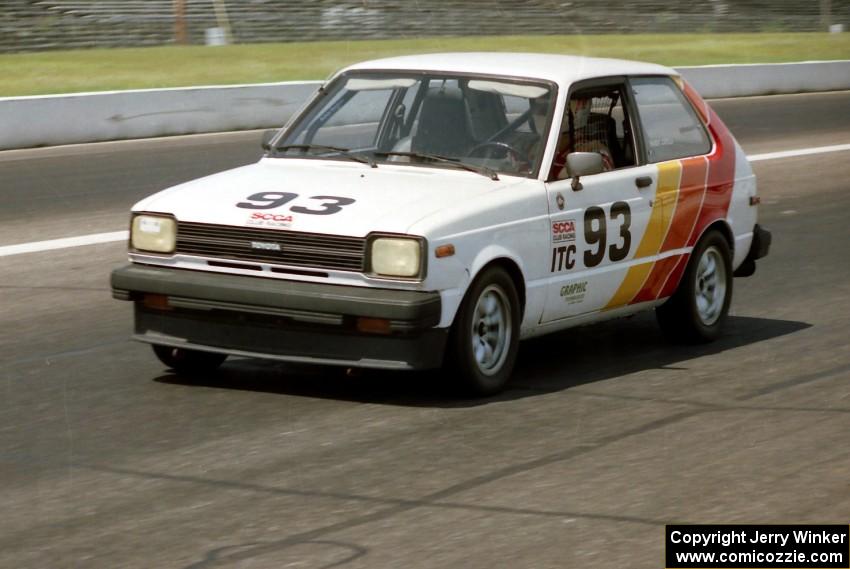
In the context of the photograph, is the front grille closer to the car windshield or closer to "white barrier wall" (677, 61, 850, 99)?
the car windshield

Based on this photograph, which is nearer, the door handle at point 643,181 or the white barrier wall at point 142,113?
the door handle at point 643,181

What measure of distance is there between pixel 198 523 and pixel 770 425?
2.79 meters

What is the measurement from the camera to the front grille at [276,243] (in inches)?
275

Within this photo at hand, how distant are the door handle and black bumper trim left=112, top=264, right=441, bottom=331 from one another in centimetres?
181

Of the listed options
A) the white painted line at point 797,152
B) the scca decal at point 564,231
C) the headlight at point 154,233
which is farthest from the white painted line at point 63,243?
the white painted line at point 797,152

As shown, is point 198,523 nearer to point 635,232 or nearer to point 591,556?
point 591,556

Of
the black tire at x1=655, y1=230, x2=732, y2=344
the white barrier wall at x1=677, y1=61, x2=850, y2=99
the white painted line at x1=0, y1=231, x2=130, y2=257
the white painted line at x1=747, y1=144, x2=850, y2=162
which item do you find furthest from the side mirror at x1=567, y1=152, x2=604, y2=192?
the white barrier wall at x1=677, y1=61, x2=850, y2=99

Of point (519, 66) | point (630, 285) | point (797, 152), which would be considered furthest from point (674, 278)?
point (797, 152)

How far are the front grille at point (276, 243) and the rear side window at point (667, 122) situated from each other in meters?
2.28

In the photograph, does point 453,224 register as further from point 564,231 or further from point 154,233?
point 154,233

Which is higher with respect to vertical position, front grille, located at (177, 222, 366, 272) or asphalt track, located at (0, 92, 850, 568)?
front grille, located at (177, 222, 366, 272)

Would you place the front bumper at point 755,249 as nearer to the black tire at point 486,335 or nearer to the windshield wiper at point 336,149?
the black tire at point 486,335

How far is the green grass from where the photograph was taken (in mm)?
24203

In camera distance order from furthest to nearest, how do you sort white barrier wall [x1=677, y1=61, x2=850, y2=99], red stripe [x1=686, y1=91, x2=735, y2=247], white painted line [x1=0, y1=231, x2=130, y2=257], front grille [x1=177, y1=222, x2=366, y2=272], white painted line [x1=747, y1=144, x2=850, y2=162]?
white barrier wall [x1=677, y1=61, x2=850, y2=99]
white painted line [x1=747, y1=144, x2=850, y2=162]
white painted line [x1=0, y1=231, x2=130, y2=257]
red stripe [x1=686, y1=91, x2=735, y2=247]
front grille [x1=177, y1=222, x2=366, y2=272]
